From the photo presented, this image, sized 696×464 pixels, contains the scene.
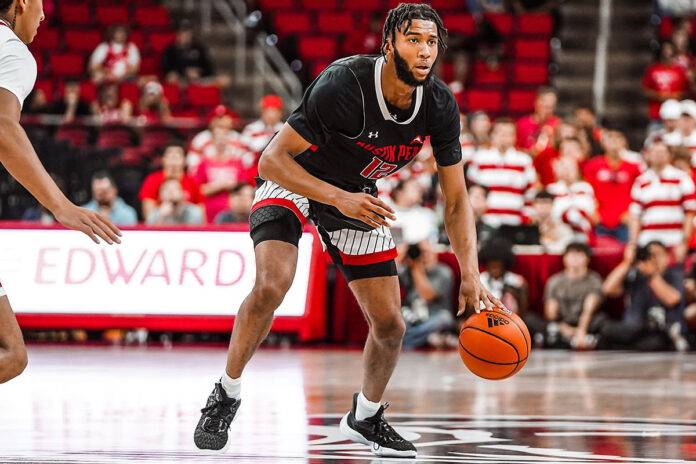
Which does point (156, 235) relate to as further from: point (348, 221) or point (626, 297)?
point (348, 221)

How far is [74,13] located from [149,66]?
69.8 inches

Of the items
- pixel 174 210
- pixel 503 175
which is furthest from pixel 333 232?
pixel 503 175

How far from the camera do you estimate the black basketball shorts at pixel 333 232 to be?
17.4 feet

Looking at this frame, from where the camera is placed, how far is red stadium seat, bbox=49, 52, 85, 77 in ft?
55.6

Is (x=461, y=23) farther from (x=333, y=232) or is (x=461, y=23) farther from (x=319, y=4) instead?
(x=333, y=232)

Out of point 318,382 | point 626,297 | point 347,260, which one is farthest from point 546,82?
point 347,260

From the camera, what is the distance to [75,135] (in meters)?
14.5

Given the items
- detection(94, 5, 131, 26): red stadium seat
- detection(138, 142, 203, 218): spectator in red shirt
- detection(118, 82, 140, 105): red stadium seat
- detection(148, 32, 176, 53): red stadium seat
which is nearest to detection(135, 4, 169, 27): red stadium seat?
detection(94, 5, 131, 26): red stadium seat

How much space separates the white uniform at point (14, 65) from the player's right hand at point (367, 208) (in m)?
1.27

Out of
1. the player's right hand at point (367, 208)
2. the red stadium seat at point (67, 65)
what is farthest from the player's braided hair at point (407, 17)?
the red stadium seat at point (67, 65)

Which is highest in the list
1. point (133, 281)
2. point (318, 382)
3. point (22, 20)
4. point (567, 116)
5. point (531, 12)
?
point (531, 12)

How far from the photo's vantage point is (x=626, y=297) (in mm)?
11109

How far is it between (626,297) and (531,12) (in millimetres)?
7257

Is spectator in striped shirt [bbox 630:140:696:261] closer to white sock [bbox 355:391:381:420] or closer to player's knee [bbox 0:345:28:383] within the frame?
white sock [bbox 355:391:381:420]
